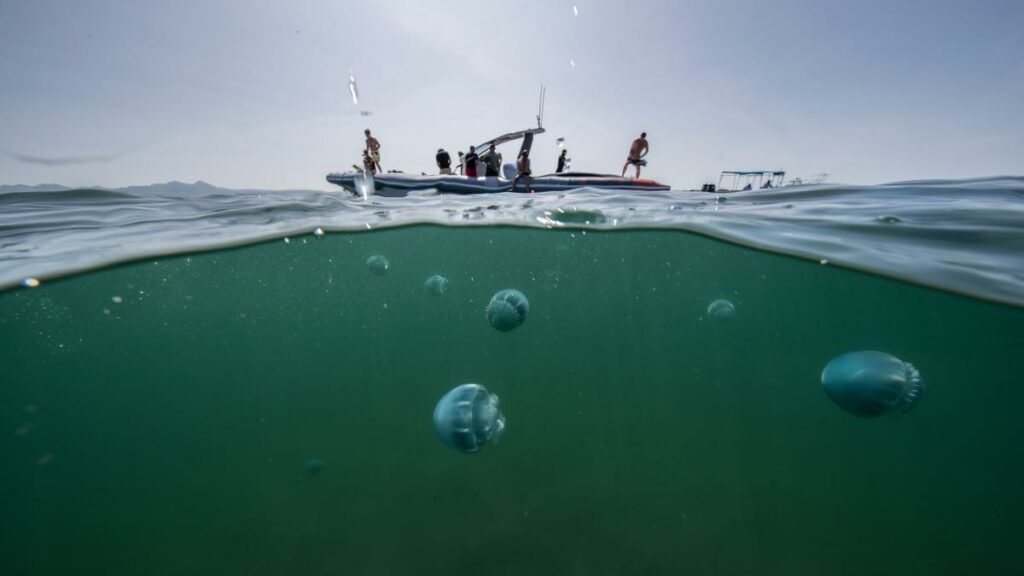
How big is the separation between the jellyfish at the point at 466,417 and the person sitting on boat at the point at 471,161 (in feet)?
30.3

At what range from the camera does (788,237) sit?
24.9ft

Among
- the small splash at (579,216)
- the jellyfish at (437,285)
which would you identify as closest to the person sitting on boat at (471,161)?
the jellyfish at (437,285)

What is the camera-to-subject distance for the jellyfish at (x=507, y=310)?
251 inches

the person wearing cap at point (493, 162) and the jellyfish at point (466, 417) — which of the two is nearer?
the jellyfish at point (466, 417)

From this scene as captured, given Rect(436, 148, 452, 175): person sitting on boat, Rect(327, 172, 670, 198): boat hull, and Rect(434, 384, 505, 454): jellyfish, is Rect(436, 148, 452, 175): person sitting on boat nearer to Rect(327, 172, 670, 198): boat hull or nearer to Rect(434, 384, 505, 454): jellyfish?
Rect(327, 172, 670, 198): boat hull

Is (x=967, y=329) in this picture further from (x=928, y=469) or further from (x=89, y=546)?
(x=928, y=469)

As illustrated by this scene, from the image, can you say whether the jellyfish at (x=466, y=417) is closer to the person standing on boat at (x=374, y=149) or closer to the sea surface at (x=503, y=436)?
the sea surface at (x=503, y=436)

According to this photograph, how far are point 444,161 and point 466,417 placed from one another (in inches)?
409

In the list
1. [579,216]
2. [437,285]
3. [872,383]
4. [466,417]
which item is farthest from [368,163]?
[872,383]

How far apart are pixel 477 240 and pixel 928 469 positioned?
50063mm

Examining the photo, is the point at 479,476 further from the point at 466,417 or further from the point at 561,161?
the point at 561,161

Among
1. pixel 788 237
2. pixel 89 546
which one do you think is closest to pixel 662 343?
pixel 788 237

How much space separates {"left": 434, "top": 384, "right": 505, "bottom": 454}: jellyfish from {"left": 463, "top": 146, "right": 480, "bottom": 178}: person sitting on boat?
30.3ft

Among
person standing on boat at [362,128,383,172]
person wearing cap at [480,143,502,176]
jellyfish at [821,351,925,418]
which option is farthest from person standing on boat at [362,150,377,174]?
jellyfish at [821,351,925,418]
